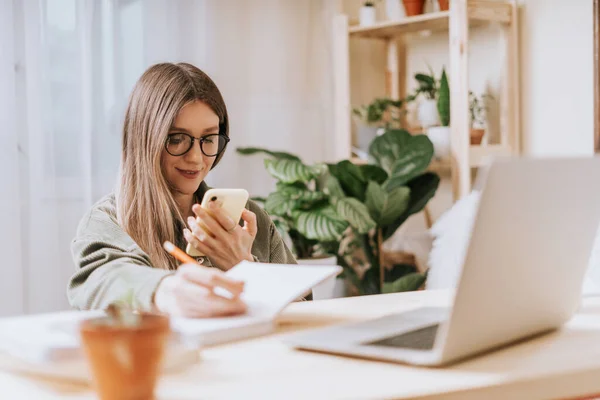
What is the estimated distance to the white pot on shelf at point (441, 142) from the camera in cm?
287

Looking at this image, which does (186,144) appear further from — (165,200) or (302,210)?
(302,210)

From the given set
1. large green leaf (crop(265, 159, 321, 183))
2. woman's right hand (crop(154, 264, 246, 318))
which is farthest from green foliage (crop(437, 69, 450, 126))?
woman's right hand (crop(154, 264, 246, 318))

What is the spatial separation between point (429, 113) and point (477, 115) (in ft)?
0.60

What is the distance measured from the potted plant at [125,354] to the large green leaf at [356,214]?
2104 mm

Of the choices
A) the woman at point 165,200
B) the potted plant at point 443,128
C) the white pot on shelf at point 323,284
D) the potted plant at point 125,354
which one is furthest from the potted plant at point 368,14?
the potted plant at point 125,354

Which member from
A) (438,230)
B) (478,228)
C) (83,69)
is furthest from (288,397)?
(83,69)

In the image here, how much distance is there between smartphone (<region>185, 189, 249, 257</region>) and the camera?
1279 mm

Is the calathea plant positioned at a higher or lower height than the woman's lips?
lower

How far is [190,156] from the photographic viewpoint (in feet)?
5.04

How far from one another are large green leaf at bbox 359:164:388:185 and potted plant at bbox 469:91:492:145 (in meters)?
0.36

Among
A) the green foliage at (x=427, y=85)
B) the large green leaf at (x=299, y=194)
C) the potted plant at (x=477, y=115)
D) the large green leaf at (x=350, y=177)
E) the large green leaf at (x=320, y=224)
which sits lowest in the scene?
the large green leaf at (x=320, y=224)

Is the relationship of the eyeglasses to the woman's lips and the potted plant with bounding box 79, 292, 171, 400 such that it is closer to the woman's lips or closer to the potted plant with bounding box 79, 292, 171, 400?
the woman's lips

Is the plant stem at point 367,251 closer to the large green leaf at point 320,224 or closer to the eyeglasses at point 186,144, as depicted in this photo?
the large green leaf at point 320,224

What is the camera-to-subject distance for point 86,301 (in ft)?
3.64
